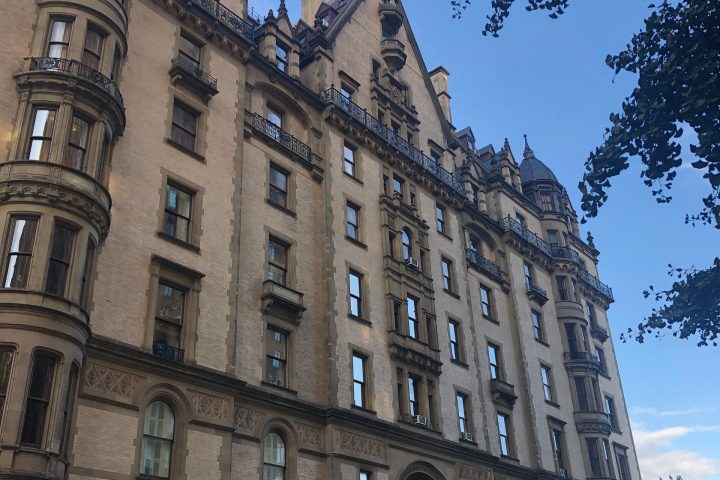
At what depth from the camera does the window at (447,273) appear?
44.0 metres

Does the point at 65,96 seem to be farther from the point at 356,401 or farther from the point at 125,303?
the point at 356,401

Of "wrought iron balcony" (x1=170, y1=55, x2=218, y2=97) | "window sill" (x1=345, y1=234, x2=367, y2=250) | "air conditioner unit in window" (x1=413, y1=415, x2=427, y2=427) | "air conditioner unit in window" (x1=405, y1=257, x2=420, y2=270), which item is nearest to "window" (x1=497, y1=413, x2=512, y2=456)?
"air conditioner unit in window" (x1=413, y1=415, x2=427, y2=427)

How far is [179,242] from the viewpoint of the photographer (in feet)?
95.2

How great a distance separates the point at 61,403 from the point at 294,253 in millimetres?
14666

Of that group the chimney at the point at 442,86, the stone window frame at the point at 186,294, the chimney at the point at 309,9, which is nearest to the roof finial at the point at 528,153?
the chimney at the point at 442,86

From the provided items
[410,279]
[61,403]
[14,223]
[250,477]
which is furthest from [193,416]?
[410,279]

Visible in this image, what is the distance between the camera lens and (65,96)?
25.6 meters

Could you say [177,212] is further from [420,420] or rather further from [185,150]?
[420,420]

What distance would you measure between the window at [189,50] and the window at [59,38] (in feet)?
21.7

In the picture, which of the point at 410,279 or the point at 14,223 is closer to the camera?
the point at 14,223

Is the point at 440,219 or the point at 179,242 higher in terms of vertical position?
the point at 440,219

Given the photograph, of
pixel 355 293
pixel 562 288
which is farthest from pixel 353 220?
pixel 562 288

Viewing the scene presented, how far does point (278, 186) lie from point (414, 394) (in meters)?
11.9

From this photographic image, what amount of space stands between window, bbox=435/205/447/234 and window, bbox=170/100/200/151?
1727cm
